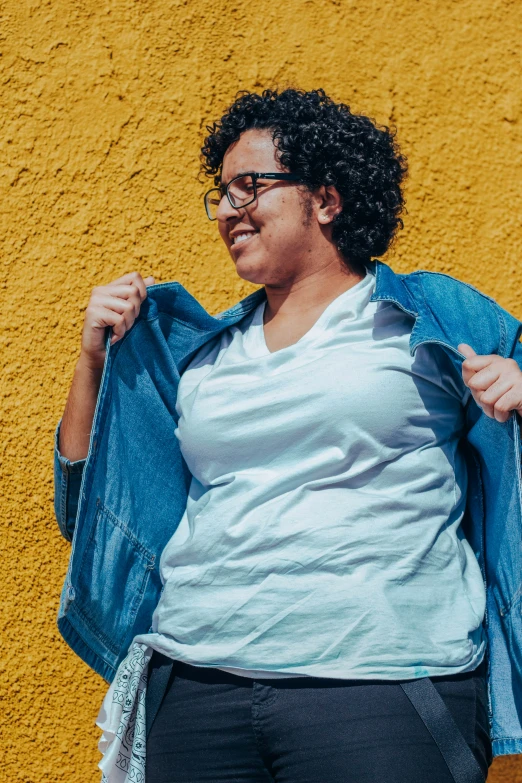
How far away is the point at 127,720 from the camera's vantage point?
1781 millimetres

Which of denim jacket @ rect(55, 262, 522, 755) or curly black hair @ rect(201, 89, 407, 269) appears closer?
denim jacket @ rect(55, 262, 522, 755)

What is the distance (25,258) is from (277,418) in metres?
1.23

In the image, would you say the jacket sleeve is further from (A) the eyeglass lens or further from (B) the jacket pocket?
(A) the eyeglass lens

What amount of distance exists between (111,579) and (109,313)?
1.93ft

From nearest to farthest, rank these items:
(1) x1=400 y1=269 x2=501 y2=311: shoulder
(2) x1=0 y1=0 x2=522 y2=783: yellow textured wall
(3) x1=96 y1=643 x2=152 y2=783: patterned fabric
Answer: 1. (3) x1=96 y1=643 x2=152 y2=783: patterned fabric
2. (1) x1=400 y1=269 x2=501 y2=311: shoulder
3. (2) x1=0 y1=0 x2=522 y2=783: yellow textured wall

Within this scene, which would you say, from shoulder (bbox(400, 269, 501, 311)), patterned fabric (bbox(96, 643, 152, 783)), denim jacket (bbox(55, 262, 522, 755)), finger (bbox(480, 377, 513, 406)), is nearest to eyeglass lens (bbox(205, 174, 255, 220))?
denim jacket (bbox(55, 262, 522, 755))

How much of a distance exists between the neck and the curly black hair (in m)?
0.05

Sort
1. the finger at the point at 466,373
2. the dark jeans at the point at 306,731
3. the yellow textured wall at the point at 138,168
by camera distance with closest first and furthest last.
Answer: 1. the dark jeans at the point at 306,731
2. the finger at the point at 466,373
3. the yellow textured wall at the point at 138,168

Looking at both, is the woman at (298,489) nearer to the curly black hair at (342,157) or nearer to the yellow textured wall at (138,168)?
the curly black hair at (342,157)

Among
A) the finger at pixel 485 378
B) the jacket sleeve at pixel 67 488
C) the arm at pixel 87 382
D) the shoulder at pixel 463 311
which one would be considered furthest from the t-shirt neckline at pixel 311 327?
the jacket sleeve at pixel 67 488

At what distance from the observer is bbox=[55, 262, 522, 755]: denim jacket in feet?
5.81

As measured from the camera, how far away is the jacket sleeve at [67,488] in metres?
1.95

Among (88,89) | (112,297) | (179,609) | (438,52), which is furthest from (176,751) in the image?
(438,52)

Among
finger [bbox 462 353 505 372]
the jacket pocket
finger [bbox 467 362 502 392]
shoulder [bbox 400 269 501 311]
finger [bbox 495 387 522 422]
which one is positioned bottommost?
the jacket pocket
